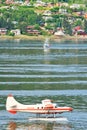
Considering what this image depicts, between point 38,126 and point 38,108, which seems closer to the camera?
point 38,126

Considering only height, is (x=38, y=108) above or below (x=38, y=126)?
above

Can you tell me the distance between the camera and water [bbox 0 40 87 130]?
6225 cm

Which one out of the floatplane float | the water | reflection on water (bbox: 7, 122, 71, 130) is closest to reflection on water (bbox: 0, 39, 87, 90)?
the water

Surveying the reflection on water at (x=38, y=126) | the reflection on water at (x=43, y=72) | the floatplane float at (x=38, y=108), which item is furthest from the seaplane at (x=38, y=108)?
the reflection on water at (x=43, y=72)

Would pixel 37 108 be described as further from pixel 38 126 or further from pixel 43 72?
pixel 43 72

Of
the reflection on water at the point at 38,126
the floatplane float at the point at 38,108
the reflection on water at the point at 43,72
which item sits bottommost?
the reflection on water at the point at 43,72

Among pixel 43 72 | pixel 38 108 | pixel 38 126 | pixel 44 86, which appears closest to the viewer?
pixel 38 126

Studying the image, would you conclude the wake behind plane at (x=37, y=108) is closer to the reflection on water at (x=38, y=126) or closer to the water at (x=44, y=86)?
the water at (x=44, y=86)

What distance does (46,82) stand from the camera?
294ft

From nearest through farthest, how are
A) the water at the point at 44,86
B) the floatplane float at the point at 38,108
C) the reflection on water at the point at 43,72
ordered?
the water at the point at 44,86
the floatplane float at the point at 38,108
the reflection on water at the point at 43,72

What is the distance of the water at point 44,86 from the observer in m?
62.2

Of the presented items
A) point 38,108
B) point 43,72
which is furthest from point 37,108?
point 43,72

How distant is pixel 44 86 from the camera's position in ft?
281

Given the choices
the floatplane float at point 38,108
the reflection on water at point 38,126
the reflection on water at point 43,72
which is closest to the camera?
the reflection on water at point 38,126
